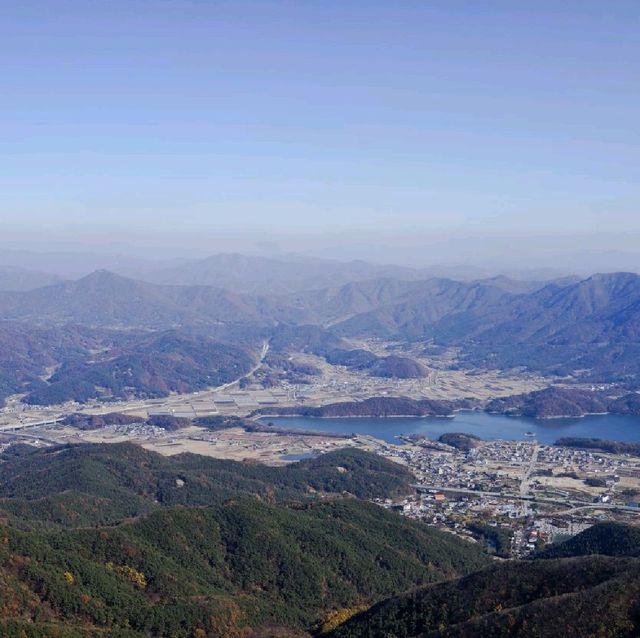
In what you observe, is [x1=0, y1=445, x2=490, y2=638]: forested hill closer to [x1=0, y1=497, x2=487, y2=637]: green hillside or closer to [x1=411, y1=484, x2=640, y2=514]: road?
[x1=0, y1=497, x2=487, y2=637]: green hillside

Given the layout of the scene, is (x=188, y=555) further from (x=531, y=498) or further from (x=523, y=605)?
(x=531, y=498)

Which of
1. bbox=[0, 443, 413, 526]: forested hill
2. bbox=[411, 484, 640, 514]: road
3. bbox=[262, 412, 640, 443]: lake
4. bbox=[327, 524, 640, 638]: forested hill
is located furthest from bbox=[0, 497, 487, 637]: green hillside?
bbox=[262, 412, 640, 443]: lake

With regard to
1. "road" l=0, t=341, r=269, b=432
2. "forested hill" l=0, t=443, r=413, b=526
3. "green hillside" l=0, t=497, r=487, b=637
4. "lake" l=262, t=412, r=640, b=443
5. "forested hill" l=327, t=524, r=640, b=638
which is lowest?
"road" l=0, t=341, r=269, b=432

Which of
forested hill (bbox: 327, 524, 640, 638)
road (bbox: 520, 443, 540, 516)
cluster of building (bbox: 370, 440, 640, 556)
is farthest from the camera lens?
road (bbox: 520, 443, 540, 516)

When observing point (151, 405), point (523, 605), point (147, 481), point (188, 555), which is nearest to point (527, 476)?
point (147, 481)

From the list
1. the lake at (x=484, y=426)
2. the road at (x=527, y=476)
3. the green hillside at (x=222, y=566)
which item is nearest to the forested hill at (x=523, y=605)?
the green hillside at (x=222, y=566)

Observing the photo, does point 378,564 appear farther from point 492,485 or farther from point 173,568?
point 492,485

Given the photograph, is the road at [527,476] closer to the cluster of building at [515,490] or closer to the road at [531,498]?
the cluster of building at [515,490]
